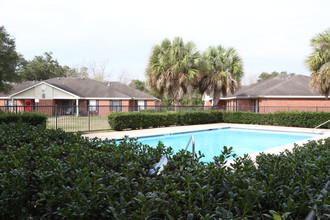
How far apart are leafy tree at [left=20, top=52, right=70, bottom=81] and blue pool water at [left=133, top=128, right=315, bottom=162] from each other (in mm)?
34861

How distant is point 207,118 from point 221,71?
200 inches

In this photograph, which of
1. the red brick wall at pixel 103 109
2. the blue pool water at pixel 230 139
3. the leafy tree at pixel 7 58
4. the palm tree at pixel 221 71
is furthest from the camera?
the red brick wall at pixel 103 109

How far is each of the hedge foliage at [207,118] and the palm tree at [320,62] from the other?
1.96 m

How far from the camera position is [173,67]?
21.2 meters

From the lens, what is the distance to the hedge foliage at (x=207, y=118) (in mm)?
15568

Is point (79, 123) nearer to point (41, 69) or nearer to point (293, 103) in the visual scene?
point (293, 103)

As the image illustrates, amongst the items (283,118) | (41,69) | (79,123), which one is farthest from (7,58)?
(41,69)

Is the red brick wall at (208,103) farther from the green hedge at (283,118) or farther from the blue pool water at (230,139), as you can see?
the blue pool water at (230,139)

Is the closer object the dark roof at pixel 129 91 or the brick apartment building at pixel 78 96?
the brick apartment building at pixel 78 96

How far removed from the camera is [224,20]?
1725 centimetres

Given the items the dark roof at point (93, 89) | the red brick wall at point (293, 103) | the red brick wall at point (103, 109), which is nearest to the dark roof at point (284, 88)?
the red brick wall at point (293, 103)

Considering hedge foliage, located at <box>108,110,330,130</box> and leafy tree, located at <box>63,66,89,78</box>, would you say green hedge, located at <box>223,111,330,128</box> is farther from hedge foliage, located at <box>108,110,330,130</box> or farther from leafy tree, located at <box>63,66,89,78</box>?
leafy tree, located at <box>63,66,89,78</box>

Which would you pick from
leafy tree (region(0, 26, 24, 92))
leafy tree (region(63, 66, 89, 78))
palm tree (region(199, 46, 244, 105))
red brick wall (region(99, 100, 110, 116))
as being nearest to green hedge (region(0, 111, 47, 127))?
leafy tree (region(0, 26, 24, 92))

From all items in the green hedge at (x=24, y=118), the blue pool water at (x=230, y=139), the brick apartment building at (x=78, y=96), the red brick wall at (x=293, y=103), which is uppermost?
the brick apartment building at (x=78, y=96)
